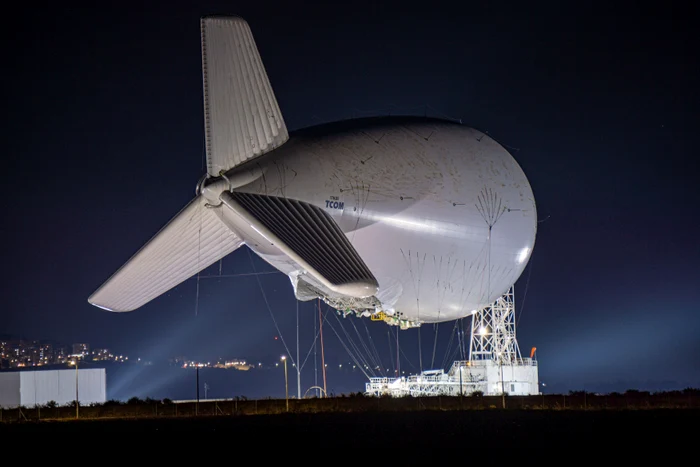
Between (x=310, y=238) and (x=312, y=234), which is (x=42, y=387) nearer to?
(x=312, y=234)

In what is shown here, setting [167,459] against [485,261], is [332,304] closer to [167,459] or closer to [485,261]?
[485,261]

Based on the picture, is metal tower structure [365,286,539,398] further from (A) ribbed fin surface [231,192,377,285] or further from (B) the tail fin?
(B) the tail fin

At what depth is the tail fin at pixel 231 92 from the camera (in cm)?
2648

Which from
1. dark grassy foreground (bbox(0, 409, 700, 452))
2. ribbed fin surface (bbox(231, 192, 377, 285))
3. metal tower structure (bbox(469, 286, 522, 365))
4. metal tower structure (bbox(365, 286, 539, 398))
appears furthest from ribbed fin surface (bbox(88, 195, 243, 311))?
metal tower structure (bbox(469, 286, 522, 365))

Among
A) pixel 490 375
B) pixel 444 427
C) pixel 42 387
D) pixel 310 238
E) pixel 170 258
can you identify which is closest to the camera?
pixel 310 238

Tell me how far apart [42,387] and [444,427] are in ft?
165

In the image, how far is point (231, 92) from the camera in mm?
26812

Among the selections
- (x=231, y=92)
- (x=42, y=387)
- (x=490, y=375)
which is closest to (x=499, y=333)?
(x=490, y=375)

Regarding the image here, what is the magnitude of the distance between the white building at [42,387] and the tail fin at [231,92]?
44538 millimetres

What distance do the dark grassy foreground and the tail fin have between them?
9.30m

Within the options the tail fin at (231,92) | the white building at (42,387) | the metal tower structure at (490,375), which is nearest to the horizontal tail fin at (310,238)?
the tail fin at (231,92)

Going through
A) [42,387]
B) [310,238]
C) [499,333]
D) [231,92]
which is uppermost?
[231,92]

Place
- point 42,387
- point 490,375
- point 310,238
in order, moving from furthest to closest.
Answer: point 42,387 < point 490,375 < point 310,238

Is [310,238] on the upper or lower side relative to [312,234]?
lower
